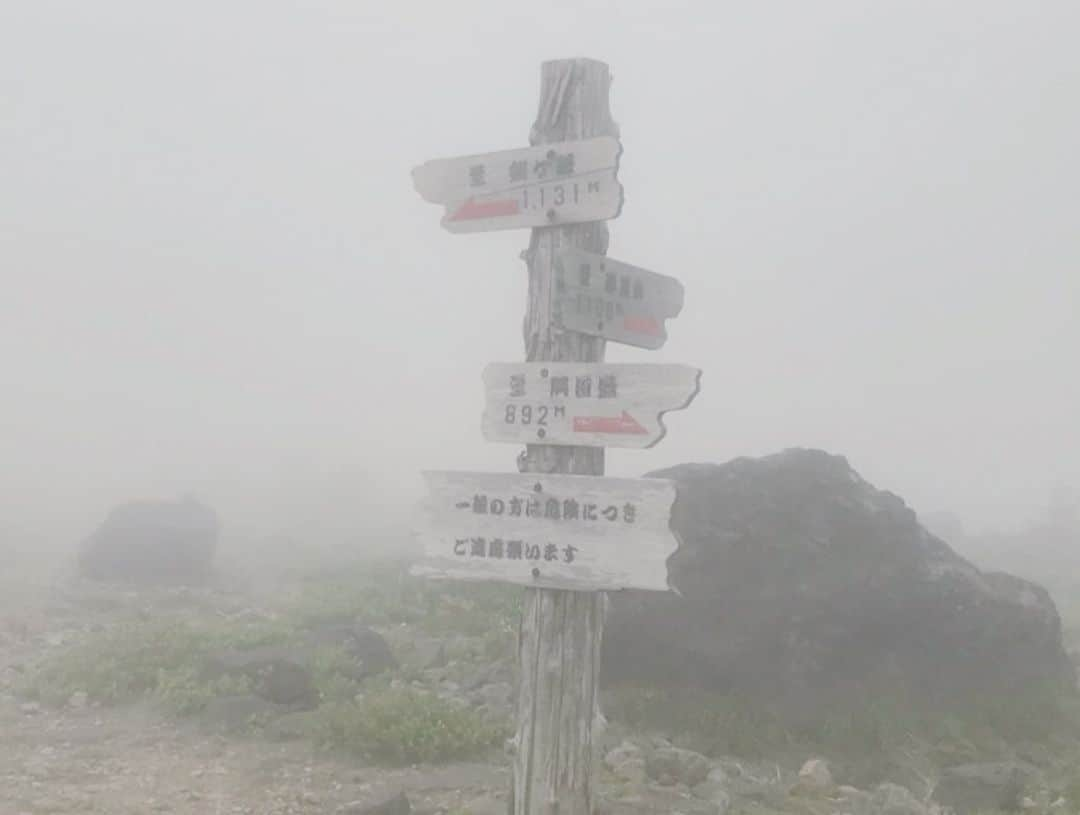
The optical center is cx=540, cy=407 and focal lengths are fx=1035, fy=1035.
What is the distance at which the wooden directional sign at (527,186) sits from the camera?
6164mm

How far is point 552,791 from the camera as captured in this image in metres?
6.12

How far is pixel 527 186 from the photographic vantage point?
6.46 m

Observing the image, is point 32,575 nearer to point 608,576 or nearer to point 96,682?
point 96,682

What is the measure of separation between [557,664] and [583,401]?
5.20ft

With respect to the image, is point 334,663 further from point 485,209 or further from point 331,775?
point 485,209

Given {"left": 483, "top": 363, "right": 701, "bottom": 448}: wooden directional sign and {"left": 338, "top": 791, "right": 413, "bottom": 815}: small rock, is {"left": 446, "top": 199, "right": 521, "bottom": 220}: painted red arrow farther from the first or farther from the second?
{"left": 338, "top": 791, "right": 413, "bottom": 815}: small rock

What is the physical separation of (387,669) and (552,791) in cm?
645

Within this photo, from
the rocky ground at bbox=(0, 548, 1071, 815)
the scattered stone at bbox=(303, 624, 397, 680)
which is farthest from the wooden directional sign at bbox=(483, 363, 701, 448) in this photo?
the scattered stone at bbox=(303, 624, 397, 680)

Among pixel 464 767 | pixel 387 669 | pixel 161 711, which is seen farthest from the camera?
pixel 387 669

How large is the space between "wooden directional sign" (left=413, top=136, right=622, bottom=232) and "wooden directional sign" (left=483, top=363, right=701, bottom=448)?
96cm

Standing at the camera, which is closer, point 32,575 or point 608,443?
point 608,443

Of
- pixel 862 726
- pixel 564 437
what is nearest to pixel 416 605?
pixel 862 726

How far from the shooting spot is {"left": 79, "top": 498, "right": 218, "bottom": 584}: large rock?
21.2 meters

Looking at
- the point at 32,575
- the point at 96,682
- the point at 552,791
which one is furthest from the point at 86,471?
the point at 552,791
